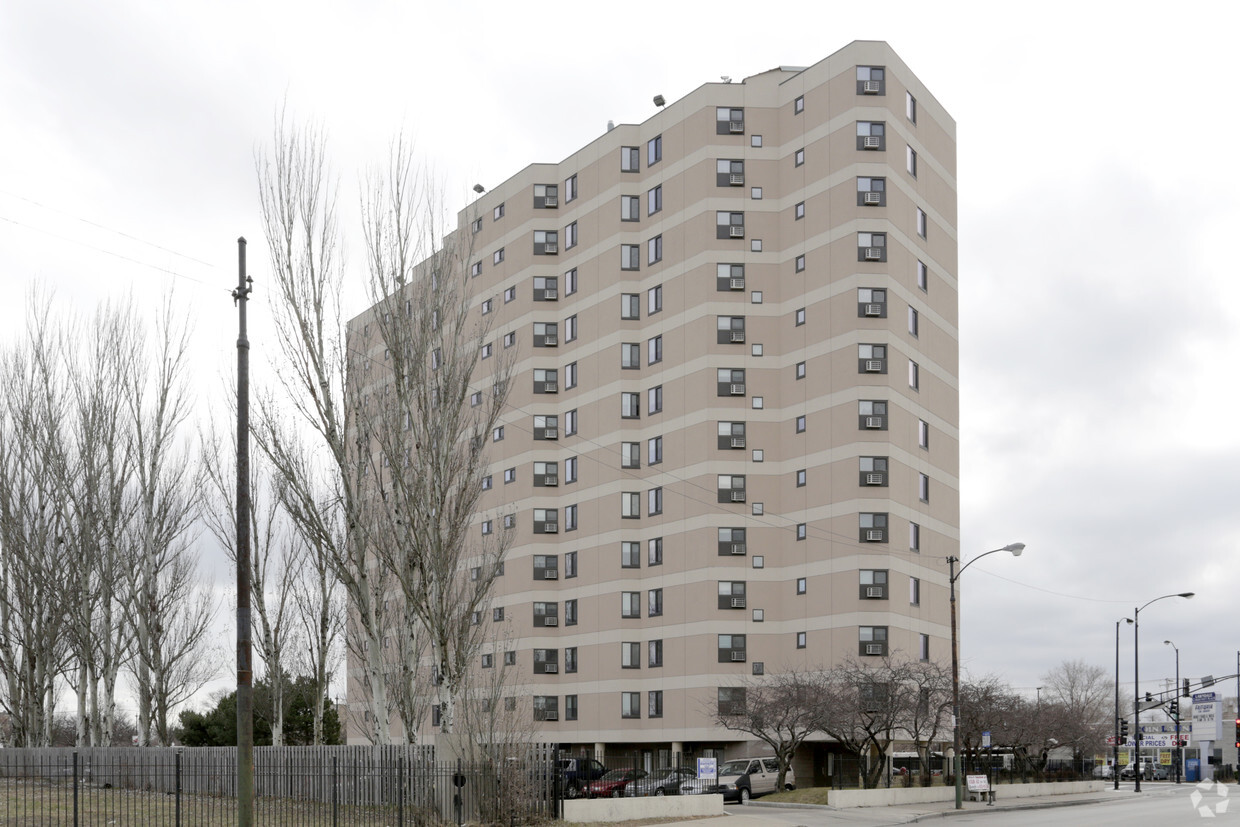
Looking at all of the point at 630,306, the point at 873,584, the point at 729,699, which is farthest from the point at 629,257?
the point at 729,699

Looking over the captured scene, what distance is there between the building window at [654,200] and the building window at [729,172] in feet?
12.8

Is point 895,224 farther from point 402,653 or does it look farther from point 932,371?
point 402,653

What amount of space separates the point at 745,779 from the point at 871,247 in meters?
26.6

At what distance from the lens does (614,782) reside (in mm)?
34906

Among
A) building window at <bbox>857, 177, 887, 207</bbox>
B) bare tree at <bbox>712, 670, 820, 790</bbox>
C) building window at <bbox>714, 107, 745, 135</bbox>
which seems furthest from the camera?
building window at <bbox>714, 107, 745, 135</bbox>

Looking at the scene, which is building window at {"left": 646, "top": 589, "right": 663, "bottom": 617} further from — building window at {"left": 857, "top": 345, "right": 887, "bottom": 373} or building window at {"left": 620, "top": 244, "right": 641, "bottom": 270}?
building window at {"left": 620, "top": 244, "right": 641, "bottom": 270}

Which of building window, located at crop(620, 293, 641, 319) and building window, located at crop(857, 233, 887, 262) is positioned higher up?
building window, located at crop(857, 233, 887, 262)

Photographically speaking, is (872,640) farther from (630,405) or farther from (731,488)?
(630,405)

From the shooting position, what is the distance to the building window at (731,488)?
61.0 m

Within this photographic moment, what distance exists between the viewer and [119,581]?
146 feet

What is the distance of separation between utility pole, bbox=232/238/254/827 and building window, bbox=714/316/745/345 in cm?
4664

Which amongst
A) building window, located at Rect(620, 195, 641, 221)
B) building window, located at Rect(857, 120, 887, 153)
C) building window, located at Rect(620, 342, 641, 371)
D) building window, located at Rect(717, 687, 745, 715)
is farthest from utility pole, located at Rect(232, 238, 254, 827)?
building window, located at Rect(620, 195, 641, 221)

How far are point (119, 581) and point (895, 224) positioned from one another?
38882 millimetres

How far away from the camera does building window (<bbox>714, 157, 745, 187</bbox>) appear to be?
63.6 metres
